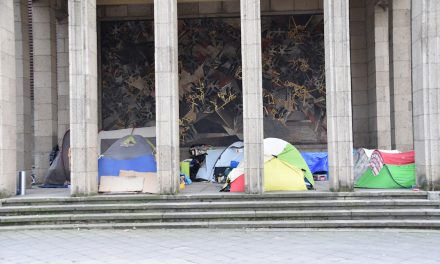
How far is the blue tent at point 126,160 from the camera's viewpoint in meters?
14.9

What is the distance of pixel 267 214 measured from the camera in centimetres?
1238

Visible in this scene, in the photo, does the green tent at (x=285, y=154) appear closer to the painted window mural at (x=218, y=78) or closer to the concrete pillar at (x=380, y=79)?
the painted window mural at (x=218, y=78)

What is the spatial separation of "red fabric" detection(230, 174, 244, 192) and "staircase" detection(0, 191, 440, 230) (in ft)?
2.55

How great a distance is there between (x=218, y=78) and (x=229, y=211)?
8540 millimetres

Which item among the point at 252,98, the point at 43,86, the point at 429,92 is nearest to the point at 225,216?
the point at 252,98

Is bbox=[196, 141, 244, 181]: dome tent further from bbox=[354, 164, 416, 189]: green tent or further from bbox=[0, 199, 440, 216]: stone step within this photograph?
bbox=[354, 164, 416, 189]: green tent

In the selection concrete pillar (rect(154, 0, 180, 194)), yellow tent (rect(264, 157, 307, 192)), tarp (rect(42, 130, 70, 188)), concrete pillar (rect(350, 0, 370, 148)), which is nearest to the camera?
concrete pillar (rect(154, 0, 180, 194))

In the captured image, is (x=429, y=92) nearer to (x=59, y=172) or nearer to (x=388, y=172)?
(x=388, y=172)

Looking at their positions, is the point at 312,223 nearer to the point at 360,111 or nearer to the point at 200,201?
the point at 200,201

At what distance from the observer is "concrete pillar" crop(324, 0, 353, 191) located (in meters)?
13.2

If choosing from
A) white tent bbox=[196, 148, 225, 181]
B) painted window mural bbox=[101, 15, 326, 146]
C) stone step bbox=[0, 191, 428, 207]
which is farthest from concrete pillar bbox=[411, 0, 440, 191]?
white tent bbox=[196, 148, 225, 181]

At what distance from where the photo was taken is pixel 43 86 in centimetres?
1817

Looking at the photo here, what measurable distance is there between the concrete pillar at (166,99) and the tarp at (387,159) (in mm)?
6101

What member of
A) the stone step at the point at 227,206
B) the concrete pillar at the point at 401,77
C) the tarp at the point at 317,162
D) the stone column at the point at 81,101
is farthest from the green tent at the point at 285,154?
the concrete pillar at the point at 401,77
